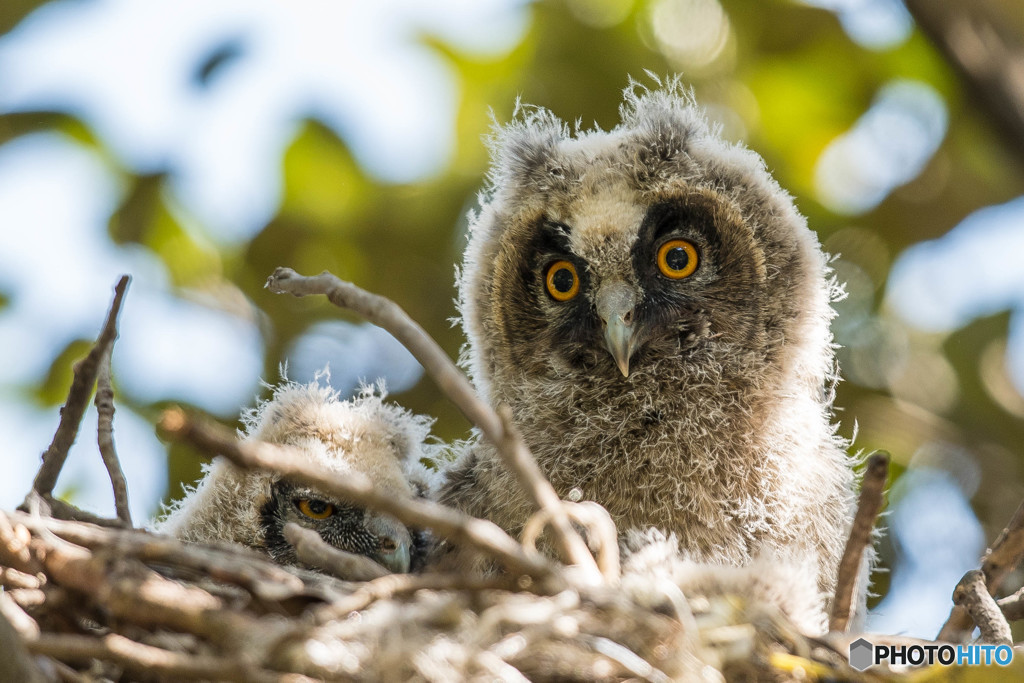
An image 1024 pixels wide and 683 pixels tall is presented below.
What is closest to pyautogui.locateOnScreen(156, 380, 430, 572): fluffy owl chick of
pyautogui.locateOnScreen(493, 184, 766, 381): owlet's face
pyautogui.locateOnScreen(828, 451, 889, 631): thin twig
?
pyautogui.locateOnScreen(493, 184, 766, 381): owlet's face

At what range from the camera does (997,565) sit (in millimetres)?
2129

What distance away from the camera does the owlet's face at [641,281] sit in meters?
2.99

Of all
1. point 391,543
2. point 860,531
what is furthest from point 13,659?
point 391,543

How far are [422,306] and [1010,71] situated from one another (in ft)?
9.55

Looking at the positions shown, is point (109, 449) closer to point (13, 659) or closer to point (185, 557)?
point (185, 557)

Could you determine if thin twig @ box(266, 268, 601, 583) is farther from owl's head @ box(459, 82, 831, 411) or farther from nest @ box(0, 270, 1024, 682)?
owl's head @ box(459, 82, 831, 411)

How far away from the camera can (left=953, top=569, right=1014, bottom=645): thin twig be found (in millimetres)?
1982

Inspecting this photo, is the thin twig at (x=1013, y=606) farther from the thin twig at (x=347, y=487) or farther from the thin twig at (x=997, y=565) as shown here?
the thin twig at (x=347, y=487)

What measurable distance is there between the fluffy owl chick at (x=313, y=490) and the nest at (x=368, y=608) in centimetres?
106

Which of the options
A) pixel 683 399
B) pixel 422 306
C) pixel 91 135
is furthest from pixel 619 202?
pixel 91 135
